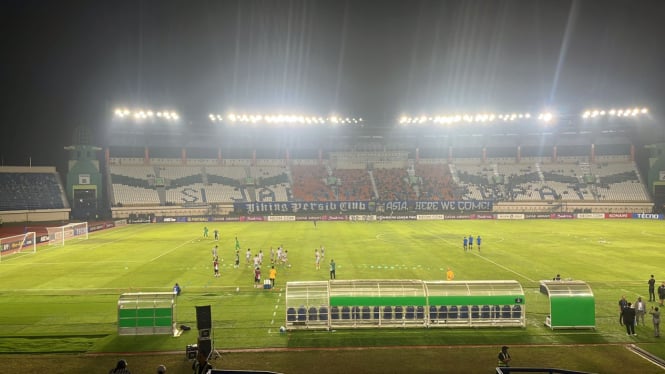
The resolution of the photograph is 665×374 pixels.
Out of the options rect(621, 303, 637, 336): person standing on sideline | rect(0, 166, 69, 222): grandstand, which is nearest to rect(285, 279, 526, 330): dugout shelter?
rect(621, 303, 637, 336): person standing on sideline

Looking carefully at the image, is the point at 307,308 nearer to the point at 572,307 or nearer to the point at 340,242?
the point at 572,307

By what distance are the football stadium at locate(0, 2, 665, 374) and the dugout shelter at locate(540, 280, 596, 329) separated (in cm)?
6

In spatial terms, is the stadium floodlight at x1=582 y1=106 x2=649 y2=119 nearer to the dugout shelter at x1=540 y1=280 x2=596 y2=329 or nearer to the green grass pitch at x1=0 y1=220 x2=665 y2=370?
the green grass pitch at x1=0 y1=220 x2=665 y2=370

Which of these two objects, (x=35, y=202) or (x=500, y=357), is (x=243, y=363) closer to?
(x=500, y=357)

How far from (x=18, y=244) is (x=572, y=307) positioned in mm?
49264

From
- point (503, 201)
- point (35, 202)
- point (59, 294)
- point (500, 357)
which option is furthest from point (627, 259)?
point (35, 202)

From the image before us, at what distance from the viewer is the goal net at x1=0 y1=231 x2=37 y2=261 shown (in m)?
38.8

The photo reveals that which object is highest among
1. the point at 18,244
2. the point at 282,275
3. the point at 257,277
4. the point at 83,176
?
the point at 83,176

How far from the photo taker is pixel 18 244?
41.1m

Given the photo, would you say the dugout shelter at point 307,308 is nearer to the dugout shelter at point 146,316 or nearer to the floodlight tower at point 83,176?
the dugout shelter at point 146,316

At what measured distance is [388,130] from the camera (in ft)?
296

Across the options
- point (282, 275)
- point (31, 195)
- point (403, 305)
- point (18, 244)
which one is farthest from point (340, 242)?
point (31, 195)

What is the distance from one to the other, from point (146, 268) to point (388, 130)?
2666 inches

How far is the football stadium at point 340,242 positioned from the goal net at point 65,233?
0.27 m
